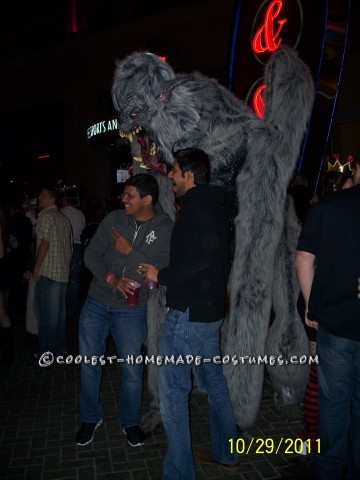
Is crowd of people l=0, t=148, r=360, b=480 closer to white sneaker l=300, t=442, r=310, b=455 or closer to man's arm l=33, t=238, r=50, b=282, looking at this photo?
white sneaker l=300, t=442, r=310, b=455

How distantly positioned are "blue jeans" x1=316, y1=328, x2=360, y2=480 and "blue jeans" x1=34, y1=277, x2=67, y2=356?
322 centimetres

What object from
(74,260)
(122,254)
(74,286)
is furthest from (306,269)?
(74,260)

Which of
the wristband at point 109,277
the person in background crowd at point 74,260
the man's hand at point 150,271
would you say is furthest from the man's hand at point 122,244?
the person in background crowd at point 74,260

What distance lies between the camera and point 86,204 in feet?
38.5

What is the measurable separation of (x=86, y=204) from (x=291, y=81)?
9337 mm

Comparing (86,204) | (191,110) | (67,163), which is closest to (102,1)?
(67,163)

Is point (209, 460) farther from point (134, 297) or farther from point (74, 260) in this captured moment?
point (74, 260)

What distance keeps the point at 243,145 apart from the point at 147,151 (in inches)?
28.9

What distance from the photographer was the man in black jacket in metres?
2.42

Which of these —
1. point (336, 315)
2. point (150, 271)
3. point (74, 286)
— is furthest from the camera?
point (74, 286)

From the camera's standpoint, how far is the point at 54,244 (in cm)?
484

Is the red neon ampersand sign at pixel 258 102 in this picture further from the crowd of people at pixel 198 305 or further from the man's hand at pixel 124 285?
the man's hand at pixel 124 285

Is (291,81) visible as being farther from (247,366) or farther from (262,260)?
(247,366)
